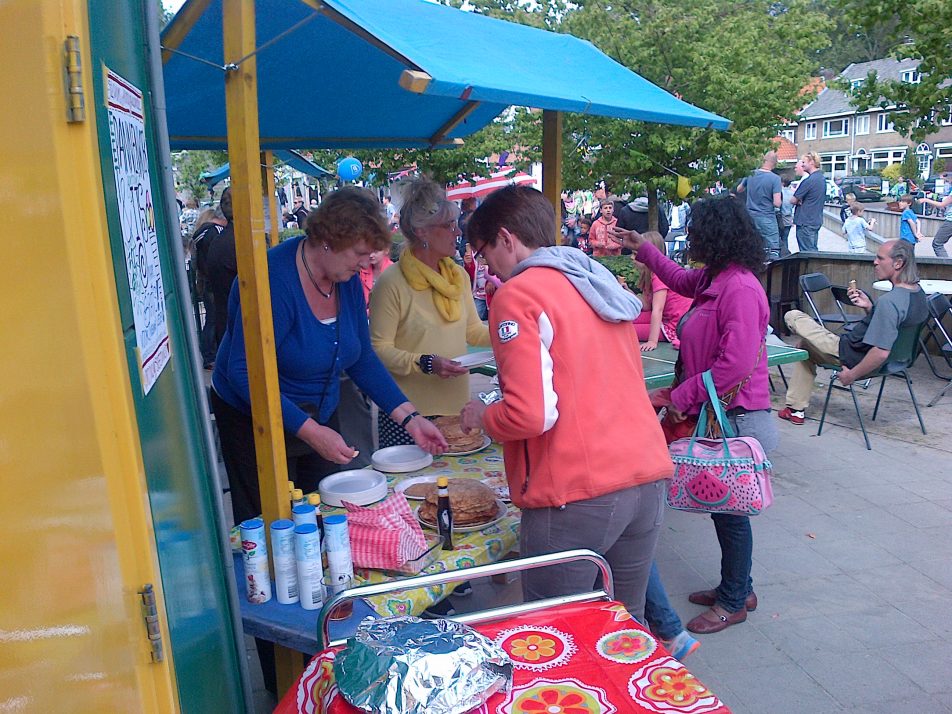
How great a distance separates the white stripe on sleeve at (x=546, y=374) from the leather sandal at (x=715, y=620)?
2089 millimetres

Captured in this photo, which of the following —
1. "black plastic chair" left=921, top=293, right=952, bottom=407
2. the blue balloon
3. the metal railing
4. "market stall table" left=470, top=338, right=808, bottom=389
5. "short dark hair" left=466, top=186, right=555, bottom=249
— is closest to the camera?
the metal railing

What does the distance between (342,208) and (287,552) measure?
1.25 m

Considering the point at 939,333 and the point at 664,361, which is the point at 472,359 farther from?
the point at 939,333

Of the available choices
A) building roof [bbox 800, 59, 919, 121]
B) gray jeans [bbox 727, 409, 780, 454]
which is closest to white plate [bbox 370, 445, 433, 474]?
gray jeans [bbox 727, 409, 780, 454]

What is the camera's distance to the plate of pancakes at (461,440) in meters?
3.23

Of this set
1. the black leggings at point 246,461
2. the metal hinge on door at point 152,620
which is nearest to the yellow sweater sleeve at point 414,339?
the black leggings at point 246,461

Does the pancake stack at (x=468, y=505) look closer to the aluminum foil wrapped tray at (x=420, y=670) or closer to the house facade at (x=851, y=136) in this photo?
the aluminum foil wrapped tray at (x=420, y=670)

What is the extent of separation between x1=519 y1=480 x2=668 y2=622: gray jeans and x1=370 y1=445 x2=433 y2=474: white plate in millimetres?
823

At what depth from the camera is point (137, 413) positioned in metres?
1.26

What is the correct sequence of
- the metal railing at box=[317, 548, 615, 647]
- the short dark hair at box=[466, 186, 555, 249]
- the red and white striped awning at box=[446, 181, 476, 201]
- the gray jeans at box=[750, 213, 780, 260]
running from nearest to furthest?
1. the metal railing at box=[317, 548, 615, 647]
2. the short dark hair at box=[466, 186, 555, 249]
3. the gray jeans at box=[750, 213, 780, 260]
4. the red and white striped awning at box=[446, 181, 476, 201]

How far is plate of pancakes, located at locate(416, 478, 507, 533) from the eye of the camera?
247 cm

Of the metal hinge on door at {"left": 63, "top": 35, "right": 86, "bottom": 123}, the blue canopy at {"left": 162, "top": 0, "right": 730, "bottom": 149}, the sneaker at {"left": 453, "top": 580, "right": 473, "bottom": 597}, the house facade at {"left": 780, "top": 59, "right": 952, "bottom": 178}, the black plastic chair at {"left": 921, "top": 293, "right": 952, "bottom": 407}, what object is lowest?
the sneaker at {"left": 453, "top": 580, "right": 473, "bottom": 597}

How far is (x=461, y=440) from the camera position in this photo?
3.29 metres

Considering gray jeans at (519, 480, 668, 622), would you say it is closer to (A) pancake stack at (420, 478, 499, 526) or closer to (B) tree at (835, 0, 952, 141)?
(A) pancake stack at (420, 478, 499, 526)
